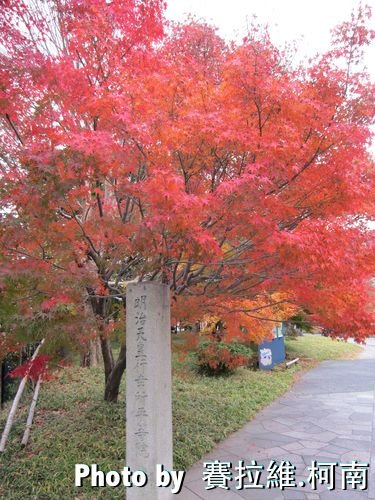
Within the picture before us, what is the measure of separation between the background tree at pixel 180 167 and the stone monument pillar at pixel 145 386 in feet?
1.73

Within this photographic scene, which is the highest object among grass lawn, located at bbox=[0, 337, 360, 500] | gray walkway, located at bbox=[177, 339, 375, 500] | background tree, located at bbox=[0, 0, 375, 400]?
background tree, located at bbox=[0, 0, 375, 400]

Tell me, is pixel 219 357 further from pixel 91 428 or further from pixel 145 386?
pixel 145 386

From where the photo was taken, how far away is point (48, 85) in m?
4.51

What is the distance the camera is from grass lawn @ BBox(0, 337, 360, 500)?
500 cm

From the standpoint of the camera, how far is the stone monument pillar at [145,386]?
4066 mm

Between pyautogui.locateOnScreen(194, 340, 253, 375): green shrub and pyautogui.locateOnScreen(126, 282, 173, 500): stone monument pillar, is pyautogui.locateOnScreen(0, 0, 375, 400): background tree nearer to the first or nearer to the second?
pyautogui.locateOnScreen(126, 282, 173, 500): stone monument pillar

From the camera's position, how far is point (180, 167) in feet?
15.2

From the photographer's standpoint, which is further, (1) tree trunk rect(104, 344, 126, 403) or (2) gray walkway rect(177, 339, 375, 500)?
(1) tree trunk rect(104, 344, 126, 403)

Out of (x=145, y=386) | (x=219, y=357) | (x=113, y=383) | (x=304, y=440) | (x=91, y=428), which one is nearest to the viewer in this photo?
(x=145, y=386)

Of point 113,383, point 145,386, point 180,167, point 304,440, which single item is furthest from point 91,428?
point 180,167

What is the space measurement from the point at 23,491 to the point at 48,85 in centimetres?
469

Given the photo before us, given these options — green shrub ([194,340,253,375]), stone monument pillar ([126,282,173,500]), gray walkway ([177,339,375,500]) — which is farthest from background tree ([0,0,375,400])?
green shrub ([194,340,253,375])

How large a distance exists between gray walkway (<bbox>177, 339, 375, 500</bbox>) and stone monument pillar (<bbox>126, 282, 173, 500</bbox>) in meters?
0.97

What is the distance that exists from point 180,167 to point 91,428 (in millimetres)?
4331
